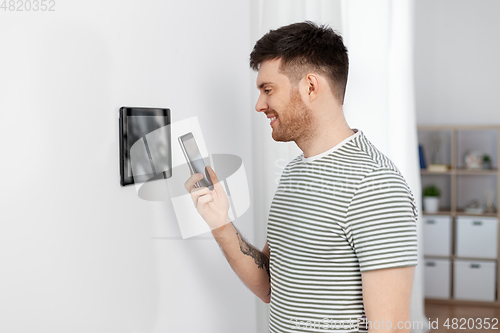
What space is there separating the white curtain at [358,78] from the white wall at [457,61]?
1949mm

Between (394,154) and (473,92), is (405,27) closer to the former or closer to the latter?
(394,154)

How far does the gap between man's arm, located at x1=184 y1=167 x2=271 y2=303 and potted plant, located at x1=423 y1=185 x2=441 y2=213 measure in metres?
3.02

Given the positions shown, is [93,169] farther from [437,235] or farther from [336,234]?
[437,235]

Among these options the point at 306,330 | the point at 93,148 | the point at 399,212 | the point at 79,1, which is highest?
the point at 79,1

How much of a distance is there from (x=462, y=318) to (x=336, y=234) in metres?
2.98

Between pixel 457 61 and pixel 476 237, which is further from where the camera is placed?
pixel 457 61

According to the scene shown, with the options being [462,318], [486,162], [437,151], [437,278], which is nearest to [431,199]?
[437,151]

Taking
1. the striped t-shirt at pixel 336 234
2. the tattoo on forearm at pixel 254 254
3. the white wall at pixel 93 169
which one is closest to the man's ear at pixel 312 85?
the striped t-shirt at pixel 336 234

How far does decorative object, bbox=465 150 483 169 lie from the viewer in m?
3.75

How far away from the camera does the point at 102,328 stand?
2.35 ft

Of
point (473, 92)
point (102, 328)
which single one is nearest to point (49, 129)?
point (102, 328)

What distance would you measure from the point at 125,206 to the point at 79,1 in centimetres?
34

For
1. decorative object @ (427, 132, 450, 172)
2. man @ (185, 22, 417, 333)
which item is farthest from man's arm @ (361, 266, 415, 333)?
decorative object @ (427, 132, 450, 172)

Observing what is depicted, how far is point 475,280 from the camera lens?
11.8ft
